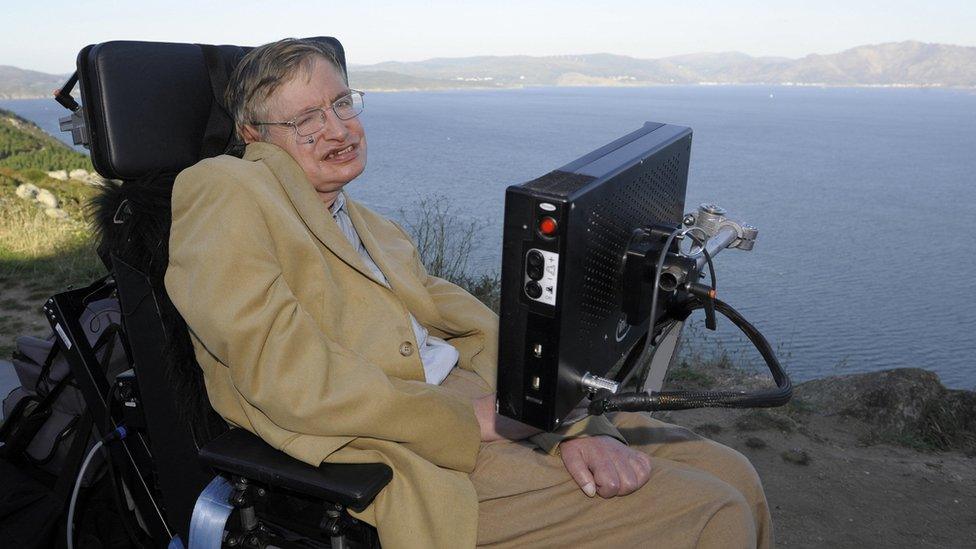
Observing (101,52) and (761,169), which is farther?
(761,169)

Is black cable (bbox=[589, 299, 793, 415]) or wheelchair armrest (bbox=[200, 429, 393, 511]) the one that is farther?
wheelchair armrest (bbox=[200, 429, 393, 511])

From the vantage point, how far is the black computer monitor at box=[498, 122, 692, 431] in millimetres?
1040

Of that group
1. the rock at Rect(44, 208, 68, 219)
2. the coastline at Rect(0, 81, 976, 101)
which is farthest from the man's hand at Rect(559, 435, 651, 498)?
the coastline at Rect(0, 81, 976, 101)

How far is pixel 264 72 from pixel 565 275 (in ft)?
4.14

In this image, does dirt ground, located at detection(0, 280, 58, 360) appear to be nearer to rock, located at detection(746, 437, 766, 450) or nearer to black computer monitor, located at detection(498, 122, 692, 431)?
rock, located at detection(746, 437, 766, 450)

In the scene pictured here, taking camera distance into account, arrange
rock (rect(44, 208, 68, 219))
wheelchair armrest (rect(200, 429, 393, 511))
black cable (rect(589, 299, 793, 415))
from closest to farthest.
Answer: black cable (rect(589, 299, 793, 415))
wheelchair armrest (rect(200, 429, 393, 511))
rock (rect(44, 208, 68, 219))

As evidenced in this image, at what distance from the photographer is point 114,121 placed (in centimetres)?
185

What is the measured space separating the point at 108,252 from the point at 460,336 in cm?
104

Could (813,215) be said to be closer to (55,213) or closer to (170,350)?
(55,213)

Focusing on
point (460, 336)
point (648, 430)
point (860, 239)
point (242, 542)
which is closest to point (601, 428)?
point (648, 430)

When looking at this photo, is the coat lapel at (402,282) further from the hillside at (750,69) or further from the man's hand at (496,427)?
the hillside at (750,69)

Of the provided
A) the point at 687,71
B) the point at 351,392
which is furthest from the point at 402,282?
the point at 687,71

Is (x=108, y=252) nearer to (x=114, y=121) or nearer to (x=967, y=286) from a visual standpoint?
(x=114, y=121)

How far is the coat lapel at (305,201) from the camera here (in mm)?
1844
